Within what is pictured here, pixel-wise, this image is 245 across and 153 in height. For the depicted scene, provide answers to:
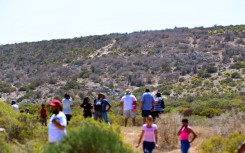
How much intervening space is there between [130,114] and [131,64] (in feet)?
120


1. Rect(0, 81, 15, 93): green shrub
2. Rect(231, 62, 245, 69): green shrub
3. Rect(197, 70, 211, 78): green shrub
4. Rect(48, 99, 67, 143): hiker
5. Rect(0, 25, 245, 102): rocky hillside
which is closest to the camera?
Rect(48, 99, 67, 143): hiker

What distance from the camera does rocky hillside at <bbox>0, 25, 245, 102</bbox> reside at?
4631 cm

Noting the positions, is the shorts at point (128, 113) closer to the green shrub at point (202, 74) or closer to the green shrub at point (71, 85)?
the green shrub at point (71, 85)

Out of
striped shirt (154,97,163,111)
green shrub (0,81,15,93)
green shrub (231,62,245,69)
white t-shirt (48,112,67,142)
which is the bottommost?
green shrub (0,81,15,93)

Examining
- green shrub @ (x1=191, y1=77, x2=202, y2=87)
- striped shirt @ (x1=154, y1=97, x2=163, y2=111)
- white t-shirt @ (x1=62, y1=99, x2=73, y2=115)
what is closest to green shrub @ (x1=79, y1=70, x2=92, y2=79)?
green shrub @ (x1=191, y1=77, x2=202, y2=87)

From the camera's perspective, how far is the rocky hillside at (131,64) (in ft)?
152

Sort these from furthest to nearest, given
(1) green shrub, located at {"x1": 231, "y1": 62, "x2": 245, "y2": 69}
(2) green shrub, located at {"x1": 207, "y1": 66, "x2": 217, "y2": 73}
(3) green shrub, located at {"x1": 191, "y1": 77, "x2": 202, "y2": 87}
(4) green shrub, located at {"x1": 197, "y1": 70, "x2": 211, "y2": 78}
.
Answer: (2) green shrub, located at {"x1": 207, "y1": 66, "x2": 217, "y2": 73}, (1) green shrub, located at {"x1": 231, "y1": 62, "x2": 245, "y2": 69}, (4) green shrub, located at {"x1": 197, "y1": 70, "x2": 211, "y2": 78}, (3) green shrub, located at {"x1": 191, "y1": 77, "x2": 202, "y2": 87}

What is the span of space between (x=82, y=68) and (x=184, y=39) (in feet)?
46.5

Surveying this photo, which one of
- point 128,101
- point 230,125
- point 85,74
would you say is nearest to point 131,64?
point 85,74

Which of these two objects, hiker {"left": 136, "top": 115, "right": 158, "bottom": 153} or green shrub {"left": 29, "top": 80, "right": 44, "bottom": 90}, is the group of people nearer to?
hiker {"left": 136, "top": 115, "right": 158, "bottom": 153}

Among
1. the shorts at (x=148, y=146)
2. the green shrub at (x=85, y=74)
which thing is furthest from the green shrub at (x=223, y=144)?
the green shrub at (x=85, y=74)

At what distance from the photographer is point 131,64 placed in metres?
54.7

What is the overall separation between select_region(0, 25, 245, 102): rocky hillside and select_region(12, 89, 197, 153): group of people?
26.4m

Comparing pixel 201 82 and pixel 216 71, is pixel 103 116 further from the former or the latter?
pixel 216 71
